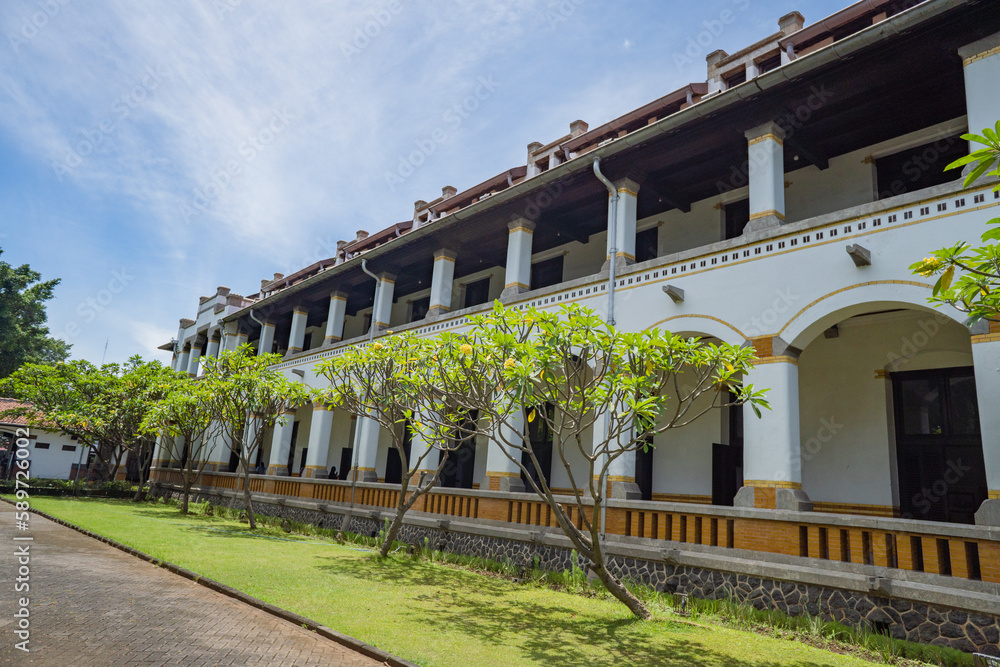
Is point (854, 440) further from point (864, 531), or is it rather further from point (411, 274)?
point (411, 274)

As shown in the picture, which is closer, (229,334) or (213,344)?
(229,334)

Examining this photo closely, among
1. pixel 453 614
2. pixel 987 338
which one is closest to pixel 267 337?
pixel 453 614

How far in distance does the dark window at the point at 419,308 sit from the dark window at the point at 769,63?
11.3 metres

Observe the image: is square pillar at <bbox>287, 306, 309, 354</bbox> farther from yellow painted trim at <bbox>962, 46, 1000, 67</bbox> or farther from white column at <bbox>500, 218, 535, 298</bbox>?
yellow painted trim at <bbox>962, 46, 1000, 67</bbox>

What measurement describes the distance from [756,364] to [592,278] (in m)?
3.78

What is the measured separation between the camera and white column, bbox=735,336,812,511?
8.41 meters

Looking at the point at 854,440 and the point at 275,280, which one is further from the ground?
the point at 275,280

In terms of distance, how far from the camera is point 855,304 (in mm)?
8406

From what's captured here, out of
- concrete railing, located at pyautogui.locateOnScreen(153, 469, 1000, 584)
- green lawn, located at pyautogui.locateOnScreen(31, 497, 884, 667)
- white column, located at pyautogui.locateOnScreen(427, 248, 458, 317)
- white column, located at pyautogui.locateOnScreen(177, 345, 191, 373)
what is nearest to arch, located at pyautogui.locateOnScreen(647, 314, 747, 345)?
concrete railing, located at pyautogui.locateOnScreen(153, 469, 1000, 584)

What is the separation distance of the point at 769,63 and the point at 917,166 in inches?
122

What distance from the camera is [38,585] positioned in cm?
726

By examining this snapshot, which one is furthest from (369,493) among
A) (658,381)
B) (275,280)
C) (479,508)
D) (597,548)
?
(275,280)

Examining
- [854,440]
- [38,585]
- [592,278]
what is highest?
[592,278]

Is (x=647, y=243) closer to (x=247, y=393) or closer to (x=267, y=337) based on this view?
(x=247, y=393)
